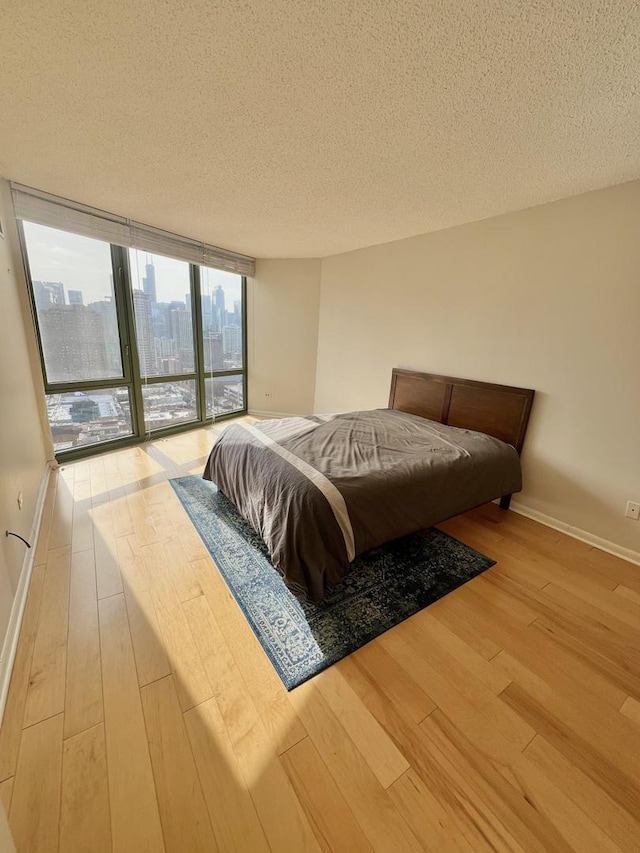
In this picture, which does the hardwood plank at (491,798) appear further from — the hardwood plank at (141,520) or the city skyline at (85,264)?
the city skyline at (85,264)

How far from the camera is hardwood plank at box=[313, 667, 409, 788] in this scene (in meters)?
1.09

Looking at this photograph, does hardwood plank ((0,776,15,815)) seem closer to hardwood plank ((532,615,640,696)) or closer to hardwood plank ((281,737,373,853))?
hardwood plank ((281,737,373,853))

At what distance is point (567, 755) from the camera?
3.76 feet

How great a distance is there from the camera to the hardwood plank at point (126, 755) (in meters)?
0.92

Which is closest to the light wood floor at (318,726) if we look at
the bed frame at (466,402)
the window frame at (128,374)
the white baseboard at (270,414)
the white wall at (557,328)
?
the white wall at (557,328)

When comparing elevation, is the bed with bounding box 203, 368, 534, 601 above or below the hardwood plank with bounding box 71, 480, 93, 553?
above

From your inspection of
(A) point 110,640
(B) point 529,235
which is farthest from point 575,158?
(A) point 110,640

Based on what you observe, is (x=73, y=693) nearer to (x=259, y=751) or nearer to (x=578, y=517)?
(x=259, y=751)

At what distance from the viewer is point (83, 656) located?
4.61 feet

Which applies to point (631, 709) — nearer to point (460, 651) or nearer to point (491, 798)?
point (460, 651)

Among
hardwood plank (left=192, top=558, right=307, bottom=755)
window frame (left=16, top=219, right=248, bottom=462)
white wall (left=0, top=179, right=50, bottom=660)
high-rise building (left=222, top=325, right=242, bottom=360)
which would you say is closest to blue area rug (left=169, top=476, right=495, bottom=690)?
hardwood plank (left=192, top=558, right=307, bottom=755)

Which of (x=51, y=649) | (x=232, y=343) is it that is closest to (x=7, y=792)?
(x=51, y=649)

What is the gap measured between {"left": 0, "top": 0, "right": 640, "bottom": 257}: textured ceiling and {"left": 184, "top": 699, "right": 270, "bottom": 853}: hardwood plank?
236 cm

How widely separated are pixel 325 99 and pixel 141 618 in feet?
8.12
